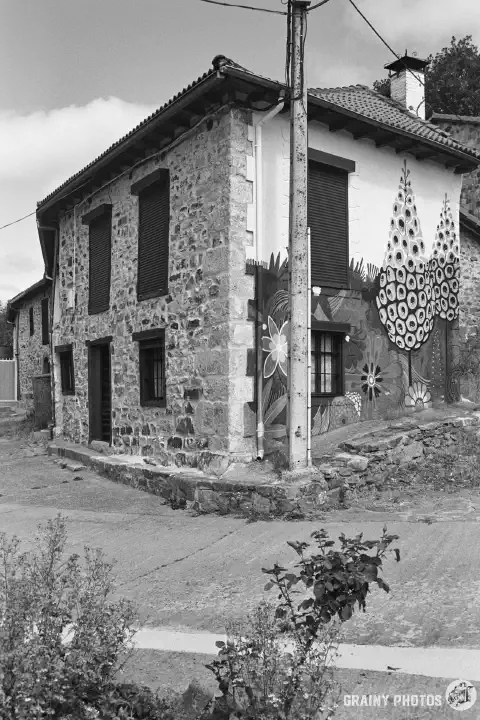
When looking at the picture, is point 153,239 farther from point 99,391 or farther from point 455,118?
point 455,118

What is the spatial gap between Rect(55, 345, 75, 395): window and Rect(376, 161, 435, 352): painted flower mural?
6919 mm

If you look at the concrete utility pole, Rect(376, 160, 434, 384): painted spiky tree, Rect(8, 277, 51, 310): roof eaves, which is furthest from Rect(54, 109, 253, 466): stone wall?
Rect(8, 277, 51, 310): roof eaves

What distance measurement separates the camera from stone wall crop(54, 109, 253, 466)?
818 cm

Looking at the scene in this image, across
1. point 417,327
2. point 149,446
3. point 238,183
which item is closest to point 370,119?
point 238,183

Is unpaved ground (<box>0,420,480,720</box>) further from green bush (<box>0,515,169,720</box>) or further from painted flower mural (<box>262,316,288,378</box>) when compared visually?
painted flower mural (<box>262,316,288,378</box>)

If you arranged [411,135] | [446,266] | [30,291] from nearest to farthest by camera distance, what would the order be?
1. [411,135]
2. [446,266]
3. [30,291]

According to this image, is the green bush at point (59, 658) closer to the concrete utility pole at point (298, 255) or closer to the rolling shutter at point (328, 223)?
the concrete utility pole at point (298, 255)

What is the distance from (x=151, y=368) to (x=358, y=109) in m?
5.40

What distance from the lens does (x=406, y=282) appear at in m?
10.5

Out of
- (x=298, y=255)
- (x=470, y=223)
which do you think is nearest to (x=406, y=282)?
(x=298, y=255)

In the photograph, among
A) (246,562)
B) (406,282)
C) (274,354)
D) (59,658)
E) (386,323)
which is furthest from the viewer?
(406,282)

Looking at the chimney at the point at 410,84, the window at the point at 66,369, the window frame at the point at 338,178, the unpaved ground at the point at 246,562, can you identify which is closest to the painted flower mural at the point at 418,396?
the window frame at the point at 338,178

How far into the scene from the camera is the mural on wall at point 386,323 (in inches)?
336

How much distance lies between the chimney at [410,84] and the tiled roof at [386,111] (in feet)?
1.44
